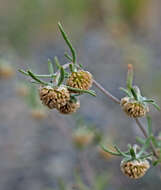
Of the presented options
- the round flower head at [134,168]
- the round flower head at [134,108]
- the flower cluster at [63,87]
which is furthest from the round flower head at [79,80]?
the round flower head at [134,168]

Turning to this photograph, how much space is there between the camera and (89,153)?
11.6 ft

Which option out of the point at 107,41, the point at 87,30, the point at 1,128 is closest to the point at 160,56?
the point at 107,41

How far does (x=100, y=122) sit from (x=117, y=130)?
10.4 inches

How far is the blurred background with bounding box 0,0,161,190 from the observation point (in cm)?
296

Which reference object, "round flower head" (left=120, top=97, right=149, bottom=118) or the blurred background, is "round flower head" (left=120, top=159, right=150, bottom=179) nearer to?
"round flower head" (left=120, top=97, right=149, bottom=118)

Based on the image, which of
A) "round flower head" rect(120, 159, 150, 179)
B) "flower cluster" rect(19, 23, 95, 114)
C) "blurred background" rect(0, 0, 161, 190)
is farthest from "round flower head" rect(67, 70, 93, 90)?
"blurred background" rect(0, 0, 161, 190)

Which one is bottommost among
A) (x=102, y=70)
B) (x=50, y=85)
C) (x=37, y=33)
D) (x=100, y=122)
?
(x=50, y=85)

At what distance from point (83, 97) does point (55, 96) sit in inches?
117

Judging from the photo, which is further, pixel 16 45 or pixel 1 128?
pixel 16 45

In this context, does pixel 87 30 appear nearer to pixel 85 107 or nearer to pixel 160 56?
pixel 160 56

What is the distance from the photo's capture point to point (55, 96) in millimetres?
1317

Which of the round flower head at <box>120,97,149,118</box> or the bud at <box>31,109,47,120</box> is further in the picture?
the bud at <box>31,109,47,120</box>

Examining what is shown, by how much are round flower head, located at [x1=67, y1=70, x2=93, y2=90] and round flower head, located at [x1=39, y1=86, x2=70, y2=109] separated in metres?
0.05

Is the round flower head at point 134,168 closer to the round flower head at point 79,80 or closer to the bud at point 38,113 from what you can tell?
the round flower head at point 79,80
